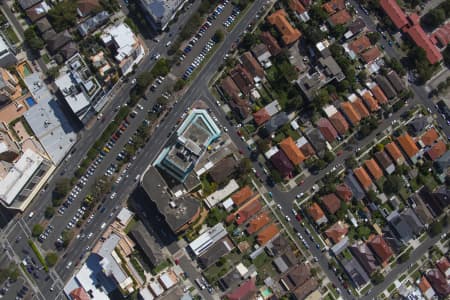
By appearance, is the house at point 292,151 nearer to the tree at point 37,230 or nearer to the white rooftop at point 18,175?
the white rooftop at point 18,175

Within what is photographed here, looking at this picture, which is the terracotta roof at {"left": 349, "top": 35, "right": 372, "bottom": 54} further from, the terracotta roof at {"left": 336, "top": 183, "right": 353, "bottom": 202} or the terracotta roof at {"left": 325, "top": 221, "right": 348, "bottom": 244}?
the terracotta roof at {"left": 325, "top": 221, "right": 348, "bottom": 244}

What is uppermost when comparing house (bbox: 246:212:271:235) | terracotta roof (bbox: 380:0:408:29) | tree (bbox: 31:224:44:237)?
tree (bbox: 31:224:44:237)

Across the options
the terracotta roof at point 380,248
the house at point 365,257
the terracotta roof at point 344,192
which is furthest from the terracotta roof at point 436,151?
the house at point 365,257

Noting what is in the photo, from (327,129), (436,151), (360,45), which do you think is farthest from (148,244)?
(436,151)

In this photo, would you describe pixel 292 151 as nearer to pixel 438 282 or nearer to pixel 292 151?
pixel 292 151


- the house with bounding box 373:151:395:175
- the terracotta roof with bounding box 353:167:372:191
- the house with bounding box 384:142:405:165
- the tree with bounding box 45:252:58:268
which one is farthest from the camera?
the house with bounding box 384:142:405:165

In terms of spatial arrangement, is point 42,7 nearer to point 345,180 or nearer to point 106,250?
point 106,250

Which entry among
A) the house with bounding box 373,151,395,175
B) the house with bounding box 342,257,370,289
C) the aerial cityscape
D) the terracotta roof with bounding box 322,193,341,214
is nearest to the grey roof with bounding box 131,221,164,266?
the aerial cityscape
